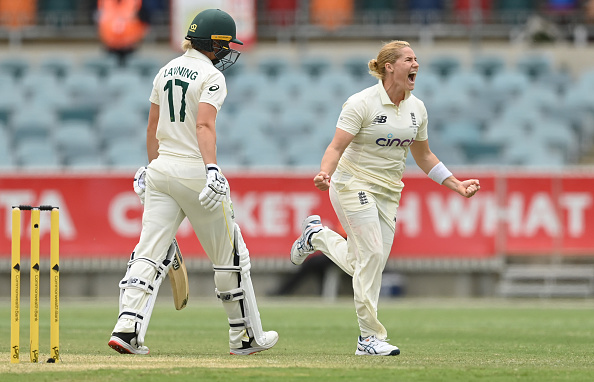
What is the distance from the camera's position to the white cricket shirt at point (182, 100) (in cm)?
786

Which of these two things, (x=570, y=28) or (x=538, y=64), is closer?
(x=538, y=64)

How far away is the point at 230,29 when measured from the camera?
8.13m

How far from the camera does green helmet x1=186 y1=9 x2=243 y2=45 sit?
26.5 ft

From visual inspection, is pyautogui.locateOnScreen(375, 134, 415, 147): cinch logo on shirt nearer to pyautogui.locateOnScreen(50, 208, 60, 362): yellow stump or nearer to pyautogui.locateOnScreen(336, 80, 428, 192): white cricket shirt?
pyautogui.locateOnScreen(336, 80, 428, 192): white cricket shirt

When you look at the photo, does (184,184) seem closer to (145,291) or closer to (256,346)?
(145,291)

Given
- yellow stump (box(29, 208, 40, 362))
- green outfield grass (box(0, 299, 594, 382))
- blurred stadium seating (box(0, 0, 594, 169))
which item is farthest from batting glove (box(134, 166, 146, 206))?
blurred stadium seating (box(0, 0, 594, 169))

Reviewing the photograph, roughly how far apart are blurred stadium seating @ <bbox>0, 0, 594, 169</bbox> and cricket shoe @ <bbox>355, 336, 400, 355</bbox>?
415 inches

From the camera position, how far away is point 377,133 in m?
8.39

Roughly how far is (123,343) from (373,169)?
2.13 metres

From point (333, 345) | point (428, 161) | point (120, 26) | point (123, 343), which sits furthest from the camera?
point (120, 26)

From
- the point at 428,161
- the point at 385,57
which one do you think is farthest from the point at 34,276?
the point at 428,161

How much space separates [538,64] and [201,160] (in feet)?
53.7

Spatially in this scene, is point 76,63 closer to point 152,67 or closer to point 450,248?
point 152,67

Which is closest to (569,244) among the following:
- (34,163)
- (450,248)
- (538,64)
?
(450,248)
